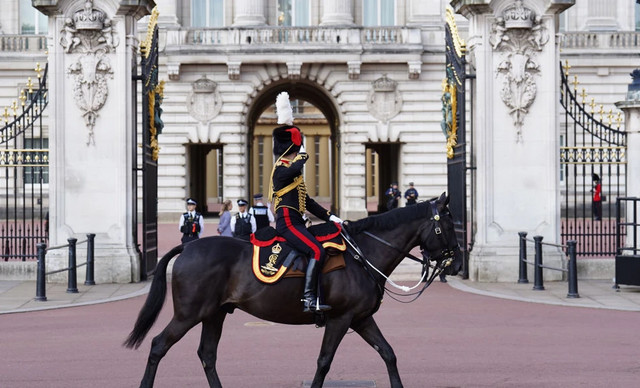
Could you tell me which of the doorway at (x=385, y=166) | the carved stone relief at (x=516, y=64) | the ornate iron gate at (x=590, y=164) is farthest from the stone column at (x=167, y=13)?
the carved stone relief at (x=516, y=64)

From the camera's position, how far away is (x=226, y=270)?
28.1 ft

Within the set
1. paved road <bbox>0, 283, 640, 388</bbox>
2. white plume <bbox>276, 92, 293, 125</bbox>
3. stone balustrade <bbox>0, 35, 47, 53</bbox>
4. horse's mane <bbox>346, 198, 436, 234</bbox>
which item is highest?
stone balustrade <bbox>0, 35, 47, 53</bbox>

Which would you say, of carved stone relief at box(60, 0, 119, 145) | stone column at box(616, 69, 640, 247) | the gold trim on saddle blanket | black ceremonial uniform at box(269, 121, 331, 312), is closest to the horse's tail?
the gold trim on saddle blanket

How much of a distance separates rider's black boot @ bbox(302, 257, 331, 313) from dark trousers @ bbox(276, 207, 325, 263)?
2.9 inches

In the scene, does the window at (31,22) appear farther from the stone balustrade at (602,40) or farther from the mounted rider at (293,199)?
the mounted rider at (293,199)

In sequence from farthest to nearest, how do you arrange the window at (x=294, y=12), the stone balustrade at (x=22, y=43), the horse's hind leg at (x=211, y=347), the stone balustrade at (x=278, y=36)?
the window at (x=294, y=12), the stone balustrade at (x=22, y=43), the stone balustrade at (x=278, y=36), the horse's hind leg at (x=211, y=347)

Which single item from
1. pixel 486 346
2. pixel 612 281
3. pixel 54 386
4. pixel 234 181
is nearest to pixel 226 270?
pixel 54 386

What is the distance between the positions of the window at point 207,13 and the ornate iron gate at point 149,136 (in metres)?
23.9

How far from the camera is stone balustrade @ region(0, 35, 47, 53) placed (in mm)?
41281

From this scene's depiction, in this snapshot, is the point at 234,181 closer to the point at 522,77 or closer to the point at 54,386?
the point at 522,77

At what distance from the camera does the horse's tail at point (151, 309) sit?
8.53m

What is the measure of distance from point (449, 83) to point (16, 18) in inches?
1085

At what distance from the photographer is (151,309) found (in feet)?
28.3

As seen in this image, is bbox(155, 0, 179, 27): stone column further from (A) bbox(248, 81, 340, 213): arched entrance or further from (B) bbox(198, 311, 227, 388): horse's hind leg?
(B) bbox(198, 311, 227, 388): horse's hind leg
